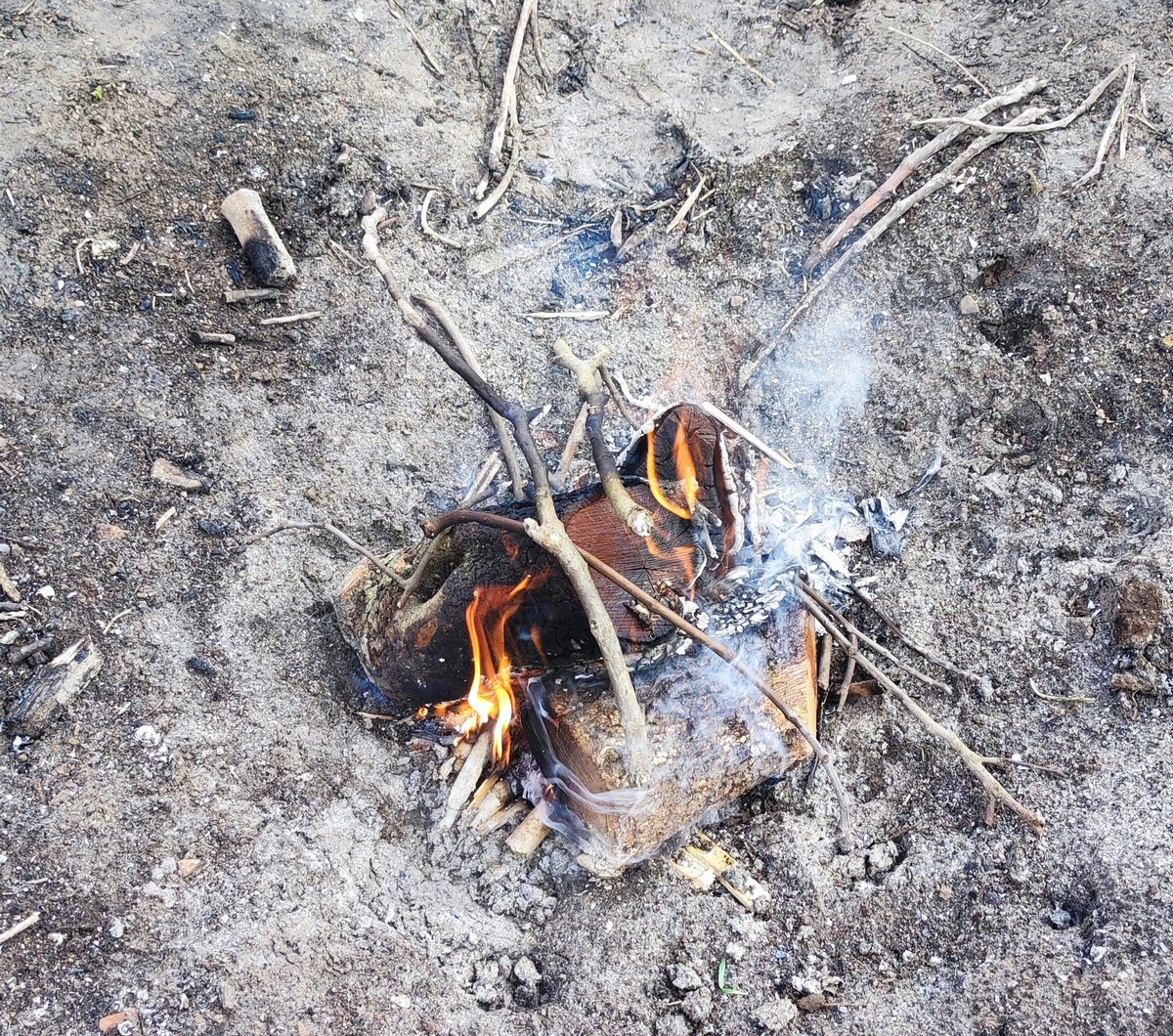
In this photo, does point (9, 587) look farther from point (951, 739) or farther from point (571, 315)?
point (951, 739)

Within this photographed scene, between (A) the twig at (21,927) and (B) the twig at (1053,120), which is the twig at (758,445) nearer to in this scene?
(B) the twig at (1053,120)

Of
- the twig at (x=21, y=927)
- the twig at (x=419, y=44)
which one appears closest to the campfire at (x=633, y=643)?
the twig at (x=21, y=927)

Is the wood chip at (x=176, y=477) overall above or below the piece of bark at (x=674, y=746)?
below

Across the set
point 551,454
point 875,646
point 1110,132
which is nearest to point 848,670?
point 875,646

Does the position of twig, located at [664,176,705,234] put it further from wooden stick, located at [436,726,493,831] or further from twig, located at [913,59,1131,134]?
wooden stick, located at [436,726,493,831]

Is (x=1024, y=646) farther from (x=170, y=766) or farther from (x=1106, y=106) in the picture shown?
(x=170, y=766)

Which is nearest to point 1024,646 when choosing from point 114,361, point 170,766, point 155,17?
point 170,766
